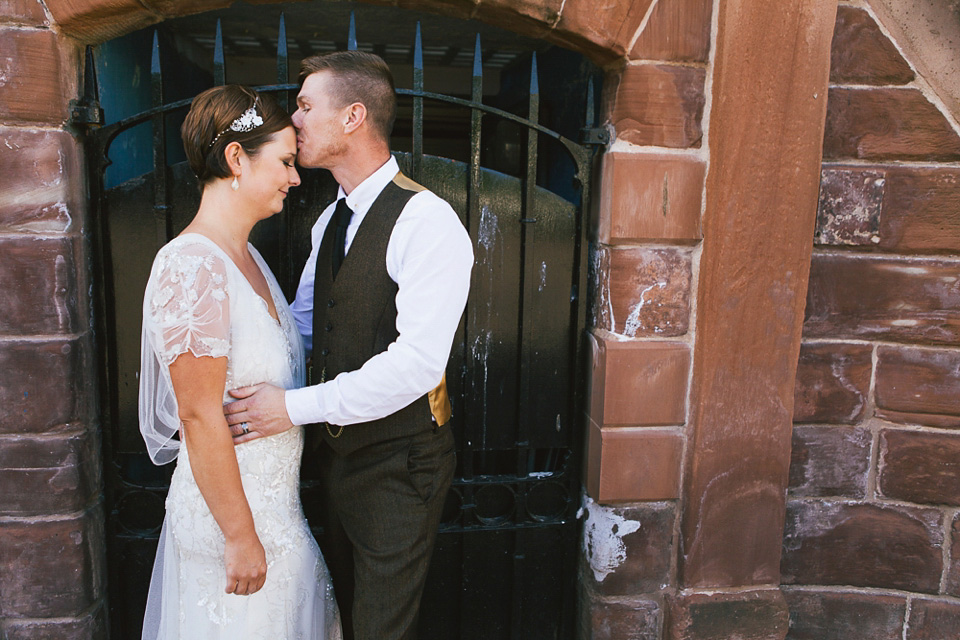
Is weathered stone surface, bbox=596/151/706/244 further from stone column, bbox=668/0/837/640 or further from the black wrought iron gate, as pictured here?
the black wrought iron gate

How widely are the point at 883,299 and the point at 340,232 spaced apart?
1.78 meters

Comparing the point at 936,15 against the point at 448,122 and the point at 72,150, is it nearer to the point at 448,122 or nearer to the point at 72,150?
the point at 72,150

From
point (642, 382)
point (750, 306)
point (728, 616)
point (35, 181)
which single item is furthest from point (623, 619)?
point (35, 181)

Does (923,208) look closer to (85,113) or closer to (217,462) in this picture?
(217,462)

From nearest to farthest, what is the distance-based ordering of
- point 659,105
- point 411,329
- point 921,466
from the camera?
point 411,329 → point 659,105 → point 921,466

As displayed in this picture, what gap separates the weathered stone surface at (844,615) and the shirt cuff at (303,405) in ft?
5.92

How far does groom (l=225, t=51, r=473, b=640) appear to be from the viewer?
171 centimetres

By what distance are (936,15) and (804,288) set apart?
3.27 ft

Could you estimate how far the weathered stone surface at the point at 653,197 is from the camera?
6.94 feet

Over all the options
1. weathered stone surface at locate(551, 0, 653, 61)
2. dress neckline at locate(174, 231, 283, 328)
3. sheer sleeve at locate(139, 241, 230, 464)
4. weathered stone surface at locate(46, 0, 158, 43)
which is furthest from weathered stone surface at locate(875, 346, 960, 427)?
weathered stone surface at locate(46, 0, 158, 43)

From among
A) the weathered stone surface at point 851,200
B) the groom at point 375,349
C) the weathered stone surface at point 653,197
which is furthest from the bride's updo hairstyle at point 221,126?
the weathered stone surface at point 851,200

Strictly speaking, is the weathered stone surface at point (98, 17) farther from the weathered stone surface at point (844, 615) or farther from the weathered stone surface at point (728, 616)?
the weathered stone surface at point (844, 615)

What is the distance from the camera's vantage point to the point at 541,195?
2.36m

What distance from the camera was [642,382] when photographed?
2188 mm
